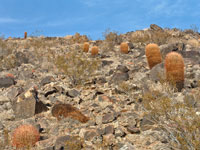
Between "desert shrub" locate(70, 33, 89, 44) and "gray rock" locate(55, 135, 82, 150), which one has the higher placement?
"desert shrub" locate(70, 33, 89, 44)

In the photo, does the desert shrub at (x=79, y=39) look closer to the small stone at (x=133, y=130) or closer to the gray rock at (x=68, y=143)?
the small stone at (x=133, y=130)

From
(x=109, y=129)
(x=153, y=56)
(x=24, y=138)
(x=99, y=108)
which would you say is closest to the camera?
(x=24, y=138)

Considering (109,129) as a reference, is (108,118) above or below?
above

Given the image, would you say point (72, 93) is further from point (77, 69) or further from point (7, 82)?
point (7, 82)

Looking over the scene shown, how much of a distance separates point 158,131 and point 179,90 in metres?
3.66

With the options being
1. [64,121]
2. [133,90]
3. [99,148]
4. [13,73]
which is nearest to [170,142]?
[99,148]

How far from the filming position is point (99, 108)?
6.67 metres

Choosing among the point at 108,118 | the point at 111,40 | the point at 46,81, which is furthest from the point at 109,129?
the point at 111,40

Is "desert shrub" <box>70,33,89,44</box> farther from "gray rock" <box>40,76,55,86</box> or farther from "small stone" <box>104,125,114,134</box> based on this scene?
"small stone" <box>104,125,114,134</box>

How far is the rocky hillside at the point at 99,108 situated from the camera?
4.61 m

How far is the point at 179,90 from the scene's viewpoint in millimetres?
8312

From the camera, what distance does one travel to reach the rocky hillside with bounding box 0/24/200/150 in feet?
15.1

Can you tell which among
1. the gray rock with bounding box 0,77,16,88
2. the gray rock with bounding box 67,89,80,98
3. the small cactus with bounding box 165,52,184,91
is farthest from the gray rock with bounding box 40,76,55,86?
the small cactus with bounding box 165,52,184,91

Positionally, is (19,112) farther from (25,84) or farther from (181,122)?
(181,122)
